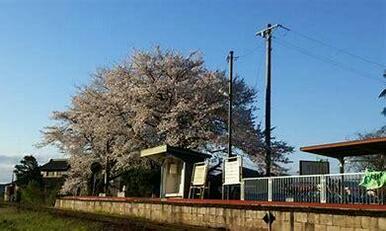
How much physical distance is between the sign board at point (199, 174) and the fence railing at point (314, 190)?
133 inches

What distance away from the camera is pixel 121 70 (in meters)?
42.4

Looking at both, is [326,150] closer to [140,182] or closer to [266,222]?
[266,222]

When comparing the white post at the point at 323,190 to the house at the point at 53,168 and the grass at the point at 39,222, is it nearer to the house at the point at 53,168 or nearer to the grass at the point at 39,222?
the grass at the point at 39,222

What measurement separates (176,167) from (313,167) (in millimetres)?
7567

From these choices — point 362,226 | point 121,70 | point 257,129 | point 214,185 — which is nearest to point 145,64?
point 121,70

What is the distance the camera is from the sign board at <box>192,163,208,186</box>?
23266mm

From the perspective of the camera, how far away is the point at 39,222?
A: 2503 centimetres

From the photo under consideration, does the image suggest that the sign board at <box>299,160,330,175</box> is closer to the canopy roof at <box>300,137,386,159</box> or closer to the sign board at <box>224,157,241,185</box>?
the canopy roof at <box>300,137,386,159</box>

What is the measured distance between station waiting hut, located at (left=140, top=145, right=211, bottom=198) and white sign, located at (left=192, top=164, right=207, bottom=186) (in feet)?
2.08

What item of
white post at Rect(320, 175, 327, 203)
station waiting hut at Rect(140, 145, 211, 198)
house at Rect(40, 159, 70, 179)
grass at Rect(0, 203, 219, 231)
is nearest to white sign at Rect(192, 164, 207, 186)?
station waiting hut at Rect(140, 145, 211, 198)

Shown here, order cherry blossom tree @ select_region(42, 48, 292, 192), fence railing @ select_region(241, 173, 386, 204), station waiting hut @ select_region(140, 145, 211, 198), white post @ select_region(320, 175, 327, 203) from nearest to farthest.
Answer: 1. fence railing @ select_region(241, 173, 386, 204)
2. white post @ select_region(320, 175, 327, 203)
3. station waiting hut @ select_region(140, 145, 211, 198)
4. cherry blossom tree @ select_region(42, 48, 292, 192)

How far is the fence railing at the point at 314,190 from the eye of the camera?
14.9 metres

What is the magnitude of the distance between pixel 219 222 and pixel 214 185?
7989 mm

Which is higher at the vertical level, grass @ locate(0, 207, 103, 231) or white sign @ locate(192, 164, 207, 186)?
white sign @ locate(192, 164, 207, 186)
